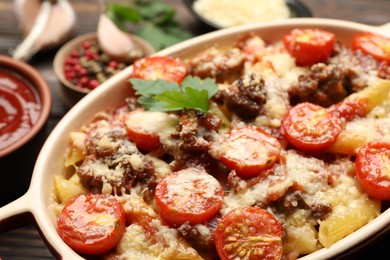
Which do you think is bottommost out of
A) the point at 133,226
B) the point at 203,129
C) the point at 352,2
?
the point at 352,2

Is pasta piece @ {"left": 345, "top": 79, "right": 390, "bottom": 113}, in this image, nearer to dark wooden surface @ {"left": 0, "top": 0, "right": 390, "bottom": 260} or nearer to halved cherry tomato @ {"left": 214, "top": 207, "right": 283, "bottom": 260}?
dark wooden surface @ {"left": 0, "top": 0, "right": 390, "bottom": 260}

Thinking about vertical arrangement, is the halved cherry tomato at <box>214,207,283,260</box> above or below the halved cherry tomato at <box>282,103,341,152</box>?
below

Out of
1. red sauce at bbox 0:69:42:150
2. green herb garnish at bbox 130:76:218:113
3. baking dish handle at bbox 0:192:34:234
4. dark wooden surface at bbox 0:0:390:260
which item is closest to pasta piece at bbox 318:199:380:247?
dark wooden surface at bbox 0:0:390:260

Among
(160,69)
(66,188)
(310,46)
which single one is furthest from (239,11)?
(66,188)

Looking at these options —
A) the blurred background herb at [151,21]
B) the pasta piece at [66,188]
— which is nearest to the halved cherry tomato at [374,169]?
the pasta piece at [66,188]

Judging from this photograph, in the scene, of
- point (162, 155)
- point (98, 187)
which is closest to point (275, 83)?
point (162, 155)

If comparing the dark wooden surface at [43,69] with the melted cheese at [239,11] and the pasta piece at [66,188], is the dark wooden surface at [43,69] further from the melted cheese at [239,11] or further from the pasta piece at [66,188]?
the pasta piece at [66,188]

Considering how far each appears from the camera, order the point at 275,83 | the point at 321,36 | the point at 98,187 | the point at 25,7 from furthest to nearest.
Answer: the point at 25,7, the point at 321,36, the point at 275,83, the point at 98,187

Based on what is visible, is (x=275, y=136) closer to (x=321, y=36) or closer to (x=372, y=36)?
(x=321, y=36)
